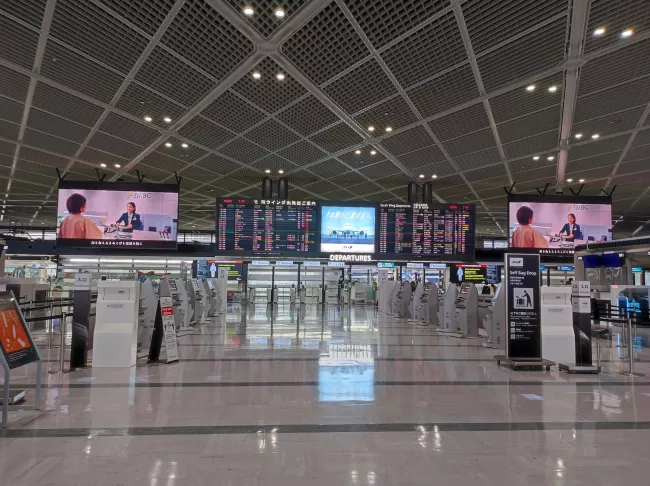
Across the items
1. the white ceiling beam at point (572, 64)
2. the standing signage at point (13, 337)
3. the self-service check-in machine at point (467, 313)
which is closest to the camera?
the standing signage at point (13, 337)

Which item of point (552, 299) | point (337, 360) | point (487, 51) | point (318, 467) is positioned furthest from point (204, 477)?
point (552, 299)

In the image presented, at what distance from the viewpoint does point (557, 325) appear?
7.22 meters

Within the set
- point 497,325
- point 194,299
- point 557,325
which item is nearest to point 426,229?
point 497,325

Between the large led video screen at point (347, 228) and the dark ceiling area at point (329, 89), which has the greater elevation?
the dark ceiling area at point (329, 89)

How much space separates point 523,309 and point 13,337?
6.73m

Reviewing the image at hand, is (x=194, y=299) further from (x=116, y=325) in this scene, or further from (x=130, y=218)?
(x=116, y=325)

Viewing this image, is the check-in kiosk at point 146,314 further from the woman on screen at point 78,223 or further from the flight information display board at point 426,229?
the flight information display board at point 426,229

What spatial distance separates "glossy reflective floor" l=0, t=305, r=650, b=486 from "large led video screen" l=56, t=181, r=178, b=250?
13.4ft

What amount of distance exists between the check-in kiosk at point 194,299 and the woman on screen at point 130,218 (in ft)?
8.10

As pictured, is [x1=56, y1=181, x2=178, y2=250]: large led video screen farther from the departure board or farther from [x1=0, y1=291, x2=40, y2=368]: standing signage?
[x1=0, y1=291, x2=40, y2=368]: standing signage

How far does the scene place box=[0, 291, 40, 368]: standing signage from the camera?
379 cm

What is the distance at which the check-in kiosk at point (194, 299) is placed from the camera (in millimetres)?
11906

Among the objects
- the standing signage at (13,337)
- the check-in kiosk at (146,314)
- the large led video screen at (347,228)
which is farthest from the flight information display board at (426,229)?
the standing signage at (13,337)

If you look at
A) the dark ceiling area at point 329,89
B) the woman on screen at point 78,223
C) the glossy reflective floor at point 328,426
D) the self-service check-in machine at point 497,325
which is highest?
the dark ceiling area at point 329,89
